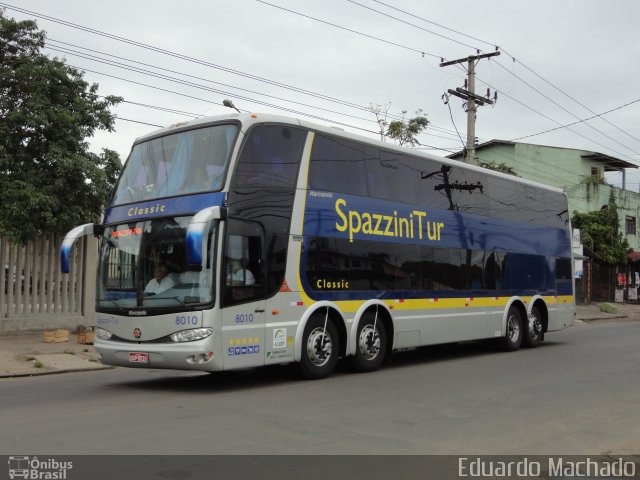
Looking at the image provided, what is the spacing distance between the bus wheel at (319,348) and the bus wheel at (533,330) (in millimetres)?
7223

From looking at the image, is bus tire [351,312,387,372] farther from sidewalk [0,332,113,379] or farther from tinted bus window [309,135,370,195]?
sidewalk [0,332,113,379]

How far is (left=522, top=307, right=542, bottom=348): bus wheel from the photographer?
1640 centimetres

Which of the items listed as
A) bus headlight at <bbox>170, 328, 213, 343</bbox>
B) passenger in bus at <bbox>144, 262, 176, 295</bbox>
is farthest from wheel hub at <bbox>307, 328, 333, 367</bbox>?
passenger in bus at <bbox>144, 262, 176, 295</bbox>

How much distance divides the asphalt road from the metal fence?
15.2ft

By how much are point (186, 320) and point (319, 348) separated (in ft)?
8.34

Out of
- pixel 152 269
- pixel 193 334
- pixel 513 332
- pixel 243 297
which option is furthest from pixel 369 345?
pixel 513 332

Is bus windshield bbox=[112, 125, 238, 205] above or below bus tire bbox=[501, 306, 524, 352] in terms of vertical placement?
above

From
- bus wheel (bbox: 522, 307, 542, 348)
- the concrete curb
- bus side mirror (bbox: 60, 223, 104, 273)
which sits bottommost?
the concrete curb

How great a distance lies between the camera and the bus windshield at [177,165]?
9.64 meters

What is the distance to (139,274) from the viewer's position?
379 inches

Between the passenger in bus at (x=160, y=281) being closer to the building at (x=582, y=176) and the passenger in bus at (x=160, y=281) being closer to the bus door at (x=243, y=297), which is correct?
the bus door at (x=243, y=297)

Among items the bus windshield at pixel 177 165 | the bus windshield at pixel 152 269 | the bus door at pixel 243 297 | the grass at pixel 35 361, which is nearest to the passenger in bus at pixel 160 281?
the bus windshield at pixel 152 269
